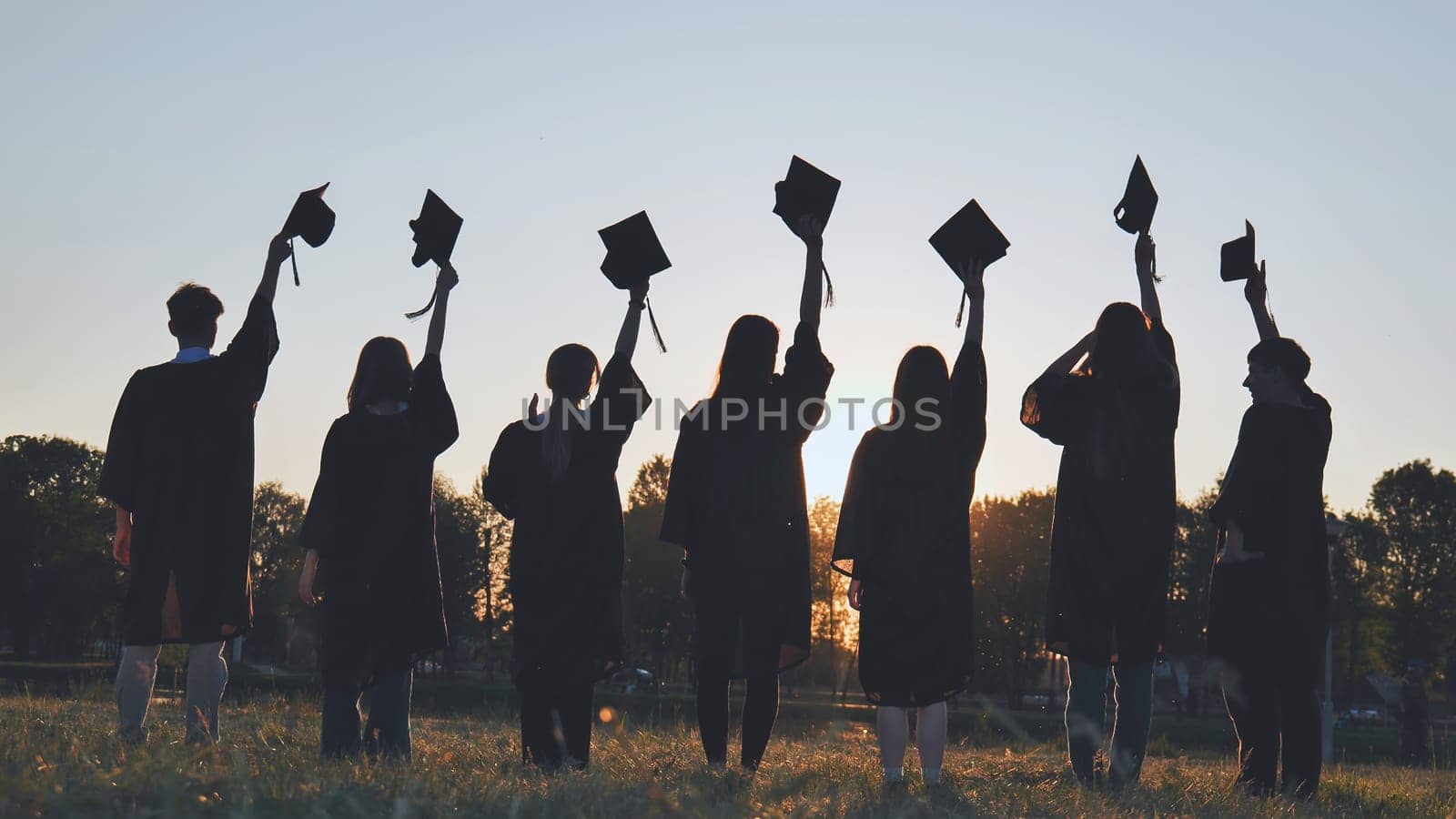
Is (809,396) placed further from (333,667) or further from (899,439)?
(333,667)

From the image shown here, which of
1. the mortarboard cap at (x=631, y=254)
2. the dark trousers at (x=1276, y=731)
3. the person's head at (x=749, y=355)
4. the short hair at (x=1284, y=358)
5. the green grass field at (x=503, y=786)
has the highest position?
the mortarboard cap at (x=631, y=254)

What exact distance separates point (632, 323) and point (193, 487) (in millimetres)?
2381

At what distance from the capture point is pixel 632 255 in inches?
278

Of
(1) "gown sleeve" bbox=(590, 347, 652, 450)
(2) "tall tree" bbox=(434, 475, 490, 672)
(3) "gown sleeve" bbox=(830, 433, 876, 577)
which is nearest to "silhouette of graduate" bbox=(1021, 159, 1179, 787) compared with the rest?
(3) "gown sleeve" bbox=(830, 433, 876, 577)

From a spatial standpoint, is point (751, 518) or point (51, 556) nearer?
point (751, 518)

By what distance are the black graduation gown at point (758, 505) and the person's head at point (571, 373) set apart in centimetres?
62

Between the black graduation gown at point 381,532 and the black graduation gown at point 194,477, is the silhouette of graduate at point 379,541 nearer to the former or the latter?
the black graduation gown at point 381,532

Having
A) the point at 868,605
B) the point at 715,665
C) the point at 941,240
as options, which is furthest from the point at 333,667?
the point at 941,240

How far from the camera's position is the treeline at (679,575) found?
4938 centimetres

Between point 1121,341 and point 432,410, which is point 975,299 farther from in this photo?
point 432,410

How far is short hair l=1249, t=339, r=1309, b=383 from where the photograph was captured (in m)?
6.96

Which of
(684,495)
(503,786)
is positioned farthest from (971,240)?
(503,786)

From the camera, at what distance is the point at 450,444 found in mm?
6695

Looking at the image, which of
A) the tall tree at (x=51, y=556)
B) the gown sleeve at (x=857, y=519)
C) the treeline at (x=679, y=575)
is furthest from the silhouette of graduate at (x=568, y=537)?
the tall tree at (x=51, y=556)
